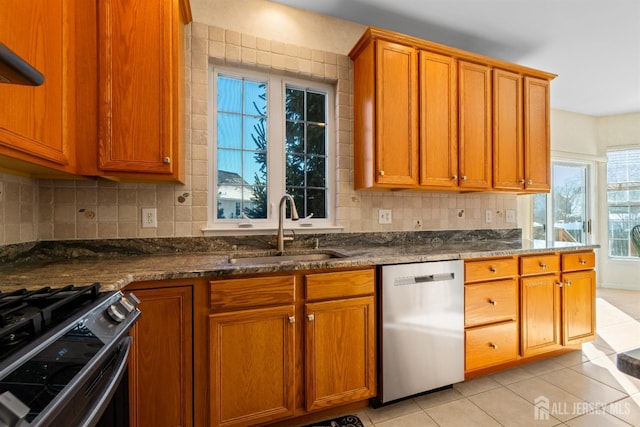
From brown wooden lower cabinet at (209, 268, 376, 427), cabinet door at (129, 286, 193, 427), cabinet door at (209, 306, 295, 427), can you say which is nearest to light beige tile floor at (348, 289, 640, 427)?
brown wooden lower cabinet at (209, 268, 376, 427)

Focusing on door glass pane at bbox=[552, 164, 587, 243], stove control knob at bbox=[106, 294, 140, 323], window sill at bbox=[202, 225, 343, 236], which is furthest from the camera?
door glass pane at bbox=[552, 164, 587, 243]

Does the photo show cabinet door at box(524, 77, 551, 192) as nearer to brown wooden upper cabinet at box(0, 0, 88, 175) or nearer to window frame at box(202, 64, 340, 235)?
window frame at box(202, 64, 340, 235)

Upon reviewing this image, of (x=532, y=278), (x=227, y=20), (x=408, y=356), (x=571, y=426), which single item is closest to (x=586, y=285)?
(x=532, y=278)

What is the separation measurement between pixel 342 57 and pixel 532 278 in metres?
2.25

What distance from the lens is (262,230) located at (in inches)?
79.4

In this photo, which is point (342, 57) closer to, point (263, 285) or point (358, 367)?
point (263, 285)

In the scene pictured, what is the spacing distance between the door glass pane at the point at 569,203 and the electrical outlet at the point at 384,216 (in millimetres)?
3226

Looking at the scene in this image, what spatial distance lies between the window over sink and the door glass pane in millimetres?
3835

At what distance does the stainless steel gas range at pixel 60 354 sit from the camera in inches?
19.6

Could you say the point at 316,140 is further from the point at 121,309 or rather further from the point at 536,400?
the point at 536,400

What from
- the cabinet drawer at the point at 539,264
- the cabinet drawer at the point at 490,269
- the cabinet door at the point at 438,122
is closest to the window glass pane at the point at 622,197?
the cabinet drawer at the point at 539,264

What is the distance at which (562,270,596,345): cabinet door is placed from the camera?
85.9 inches

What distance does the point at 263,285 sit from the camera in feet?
4.58

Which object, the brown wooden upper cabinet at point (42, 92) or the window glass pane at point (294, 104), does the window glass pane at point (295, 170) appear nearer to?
the window glass pane at point (294, 104)
